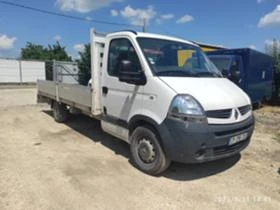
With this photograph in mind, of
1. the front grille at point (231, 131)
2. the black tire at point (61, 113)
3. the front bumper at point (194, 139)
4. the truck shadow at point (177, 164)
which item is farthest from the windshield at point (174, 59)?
the black tire at point (61, 113)

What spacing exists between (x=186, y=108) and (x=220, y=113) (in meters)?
0.54

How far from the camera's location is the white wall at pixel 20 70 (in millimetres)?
23016

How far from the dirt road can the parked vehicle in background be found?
1.46ft

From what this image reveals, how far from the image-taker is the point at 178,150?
11.8 feet

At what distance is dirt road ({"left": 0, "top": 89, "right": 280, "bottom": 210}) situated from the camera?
3.34 m

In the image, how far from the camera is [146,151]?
162 inches

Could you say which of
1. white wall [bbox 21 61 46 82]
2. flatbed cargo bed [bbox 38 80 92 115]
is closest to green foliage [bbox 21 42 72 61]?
white wall [bbox 21 61 46 82]

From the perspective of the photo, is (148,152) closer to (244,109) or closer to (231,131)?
(231,131)

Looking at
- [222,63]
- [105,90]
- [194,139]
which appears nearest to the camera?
[194,139]

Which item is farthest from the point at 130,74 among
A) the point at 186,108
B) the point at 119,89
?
the point at 186,108

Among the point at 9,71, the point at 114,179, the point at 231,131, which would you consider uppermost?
the point at 9,71

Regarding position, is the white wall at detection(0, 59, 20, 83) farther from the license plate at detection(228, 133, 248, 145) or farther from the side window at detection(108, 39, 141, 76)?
the license plate at detection(228, 133, 248, 145)

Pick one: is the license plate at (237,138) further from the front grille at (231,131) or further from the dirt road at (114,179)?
the dirt road at (114,179)

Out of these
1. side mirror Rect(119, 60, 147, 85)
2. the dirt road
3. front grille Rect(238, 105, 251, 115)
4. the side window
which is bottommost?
the dirt road
